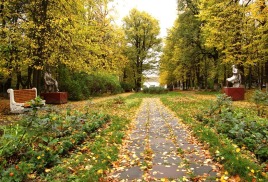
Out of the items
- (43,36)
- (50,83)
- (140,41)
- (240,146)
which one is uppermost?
(140,41)

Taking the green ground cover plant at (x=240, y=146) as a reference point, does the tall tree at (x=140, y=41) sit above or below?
above

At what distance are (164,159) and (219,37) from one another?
17209 mm

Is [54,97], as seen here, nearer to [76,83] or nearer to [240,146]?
[76,83]

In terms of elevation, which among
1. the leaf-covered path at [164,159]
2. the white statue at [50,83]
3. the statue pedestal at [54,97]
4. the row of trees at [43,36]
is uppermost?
the row of trees at [43,36]

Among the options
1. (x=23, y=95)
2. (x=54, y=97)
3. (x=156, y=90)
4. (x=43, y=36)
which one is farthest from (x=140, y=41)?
(x=23, y=95)

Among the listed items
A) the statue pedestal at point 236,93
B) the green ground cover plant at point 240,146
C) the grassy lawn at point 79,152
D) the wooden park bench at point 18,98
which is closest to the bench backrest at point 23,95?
the wooden park bench at point 18,98

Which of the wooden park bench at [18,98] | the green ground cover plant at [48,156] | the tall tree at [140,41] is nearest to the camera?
the green ground cover plant at [48,156]

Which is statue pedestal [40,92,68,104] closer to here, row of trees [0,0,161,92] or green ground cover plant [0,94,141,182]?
row of trees [0,0,161,92]

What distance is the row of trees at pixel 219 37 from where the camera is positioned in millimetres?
17125

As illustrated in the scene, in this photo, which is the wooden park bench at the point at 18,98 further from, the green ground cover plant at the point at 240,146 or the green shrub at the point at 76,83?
the green ground cover plant at the point at 240,146

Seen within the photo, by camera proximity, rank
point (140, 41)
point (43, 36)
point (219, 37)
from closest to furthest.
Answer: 1. point (43, 36)
2. point (219, 37)
3. point (140, 41)

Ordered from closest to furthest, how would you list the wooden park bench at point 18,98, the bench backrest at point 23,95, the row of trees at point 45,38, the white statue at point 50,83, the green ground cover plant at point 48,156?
the green ground cover plant at point 48,156 < the wooden park bench at point 18,98 < the bench backrest at point 23,95 < the row of trees at point 45,38 < the white statue at point 50,83

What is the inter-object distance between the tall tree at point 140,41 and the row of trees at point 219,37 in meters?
2.93

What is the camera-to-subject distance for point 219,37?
19891 mm
